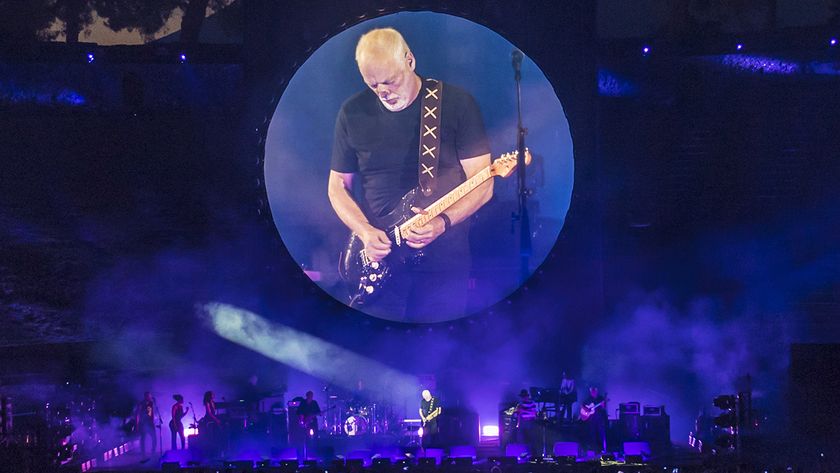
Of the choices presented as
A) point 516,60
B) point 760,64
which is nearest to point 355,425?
point 516,60

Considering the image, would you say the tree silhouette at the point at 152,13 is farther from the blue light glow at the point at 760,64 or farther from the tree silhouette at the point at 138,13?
the blue light glow at the point at 760,64

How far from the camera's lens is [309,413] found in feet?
42.9

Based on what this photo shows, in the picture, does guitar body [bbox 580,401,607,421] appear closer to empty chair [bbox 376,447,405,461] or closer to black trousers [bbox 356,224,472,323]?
black trousers [bbox 356,224,472,323]

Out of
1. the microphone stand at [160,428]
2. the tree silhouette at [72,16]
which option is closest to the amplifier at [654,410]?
the microphone stand at [160,428]

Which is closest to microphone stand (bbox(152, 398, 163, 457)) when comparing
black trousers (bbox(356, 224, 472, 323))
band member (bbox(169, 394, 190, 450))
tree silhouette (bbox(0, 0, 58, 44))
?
band member (bbox(169, 394, 190, 450))

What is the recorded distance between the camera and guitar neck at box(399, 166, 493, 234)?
1361 cm

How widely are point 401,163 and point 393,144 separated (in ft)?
0.99

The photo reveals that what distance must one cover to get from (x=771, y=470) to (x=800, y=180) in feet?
19.4

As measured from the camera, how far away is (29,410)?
44.3ft

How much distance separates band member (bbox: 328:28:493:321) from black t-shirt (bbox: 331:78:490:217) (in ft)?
0.05

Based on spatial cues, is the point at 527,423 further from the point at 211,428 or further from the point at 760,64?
the point at 760,64

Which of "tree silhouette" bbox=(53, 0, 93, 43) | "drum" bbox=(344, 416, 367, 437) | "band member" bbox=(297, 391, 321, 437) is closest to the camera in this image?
"band member" bbox=(297, 391, 321, 437)

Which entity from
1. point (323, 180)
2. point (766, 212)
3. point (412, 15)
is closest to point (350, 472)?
point (323, 180)

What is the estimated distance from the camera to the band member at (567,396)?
13219 mm
